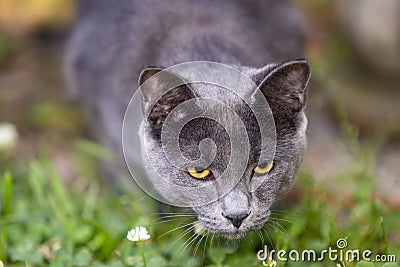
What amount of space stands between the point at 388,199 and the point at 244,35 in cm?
100

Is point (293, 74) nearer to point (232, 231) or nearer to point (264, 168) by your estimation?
point (264, 168)

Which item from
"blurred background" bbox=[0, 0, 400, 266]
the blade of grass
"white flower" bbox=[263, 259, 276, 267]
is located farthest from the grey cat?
the blade of grass

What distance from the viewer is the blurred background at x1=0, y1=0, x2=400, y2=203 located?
375 centimetres

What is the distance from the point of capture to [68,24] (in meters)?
4.33

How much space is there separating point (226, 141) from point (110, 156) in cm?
116

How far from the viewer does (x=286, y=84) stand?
2.15 meters

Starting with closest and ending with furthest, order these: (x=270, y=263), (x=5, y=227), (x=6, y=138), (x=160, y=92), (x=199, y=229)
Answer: (x=270, y=263) < (x=160, y=92) < (x=199, y=229) < (x=5, y=227) < (x=6, y=138)

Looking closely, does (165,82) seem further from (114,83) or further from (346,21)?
(346,21)

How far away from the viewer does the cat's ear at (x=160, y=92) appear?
2.10 meters

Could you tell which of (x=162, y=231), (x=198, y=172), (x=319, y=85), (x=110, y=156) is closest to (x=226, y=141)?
(x=198, y=172)

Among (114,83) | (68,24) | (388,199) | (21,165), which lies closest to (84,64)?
(114,83)

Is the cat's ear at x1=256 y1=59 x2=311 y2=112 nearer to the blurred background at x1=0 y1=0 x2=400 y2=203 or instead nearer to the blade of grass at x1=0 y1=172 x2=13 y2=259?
the blade of grass at x1=0 y1=172 x2=13 y2=259

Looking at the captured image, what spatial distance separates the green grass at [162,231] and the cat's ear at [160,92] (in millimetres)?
483

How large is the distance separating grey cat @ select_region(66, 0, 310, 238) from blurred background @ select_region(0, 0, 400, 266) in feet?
0.84
